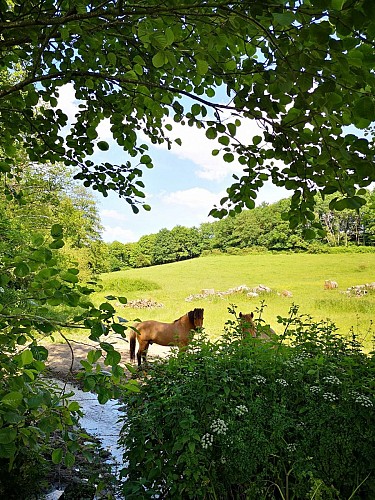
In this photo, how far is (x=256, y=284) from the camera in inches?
202

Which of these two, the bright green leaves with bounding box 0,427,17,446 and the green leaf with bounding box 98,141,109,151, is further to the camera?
the green leaf with bounding box 98,141,109,151

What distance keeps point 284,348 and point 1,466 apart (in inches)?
49.8

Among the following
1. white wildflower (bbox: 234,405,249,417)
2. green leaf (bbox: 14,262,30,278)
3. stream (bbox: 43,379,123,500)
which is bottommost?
stream (bbox: 43,379,123,500)

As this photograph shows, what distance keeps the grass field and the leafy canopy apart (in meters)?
3.26

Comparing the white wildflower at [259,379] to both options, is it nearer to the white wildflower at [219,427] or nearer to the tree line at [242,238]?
the white wildflower at [219,427]

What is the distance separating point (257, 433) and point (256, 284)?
3.90m

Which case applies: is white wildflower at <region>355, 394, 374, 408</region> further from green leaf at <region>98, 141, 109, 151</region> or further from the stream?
the stream

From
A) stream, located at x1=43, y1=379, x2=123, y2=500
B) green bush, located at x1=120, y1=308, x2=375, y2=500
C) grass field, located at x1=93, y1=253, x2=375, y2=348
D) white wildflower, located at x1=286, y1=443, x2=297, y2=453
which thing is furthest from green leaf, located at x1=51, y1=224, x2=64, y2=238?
grass field, located at x1=93, y1=253, x2=375, y2=348

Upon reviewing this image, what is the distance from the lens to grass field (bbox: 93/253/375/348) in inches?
168

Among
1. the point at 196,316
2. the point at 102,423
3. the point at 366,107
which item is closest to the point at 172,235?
the point at 196,316

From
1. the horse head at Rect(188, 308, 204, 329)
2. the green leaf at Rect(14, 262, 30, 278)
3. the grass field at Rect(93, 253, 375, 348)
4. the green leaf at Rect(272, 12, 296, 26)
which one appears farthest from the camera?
the grass field at Rect(93, 253, 375, 348)

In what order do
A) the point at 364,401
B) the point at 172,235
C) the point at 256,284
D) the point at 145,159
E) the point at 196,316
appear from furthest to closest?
the point at 172,235
the point at 256,284
the point at 196,316
the point at 364,401
the point at 145,159

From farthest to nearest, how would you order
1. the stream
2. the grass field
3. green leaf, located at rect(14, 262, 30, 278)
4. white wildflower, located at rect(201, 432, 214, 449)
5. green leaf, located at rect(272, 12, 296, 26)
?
the grass field < the stream < white wildflower, located at rect(201, 432, 214, 449) < green leaf, located at rect(14, 262, 30, 278) < green leaf, located at rect(272, 12, 296, 26)

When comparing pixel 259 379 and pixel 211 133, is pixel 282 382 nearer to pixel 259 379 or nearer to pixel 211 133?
pixel 259 379
